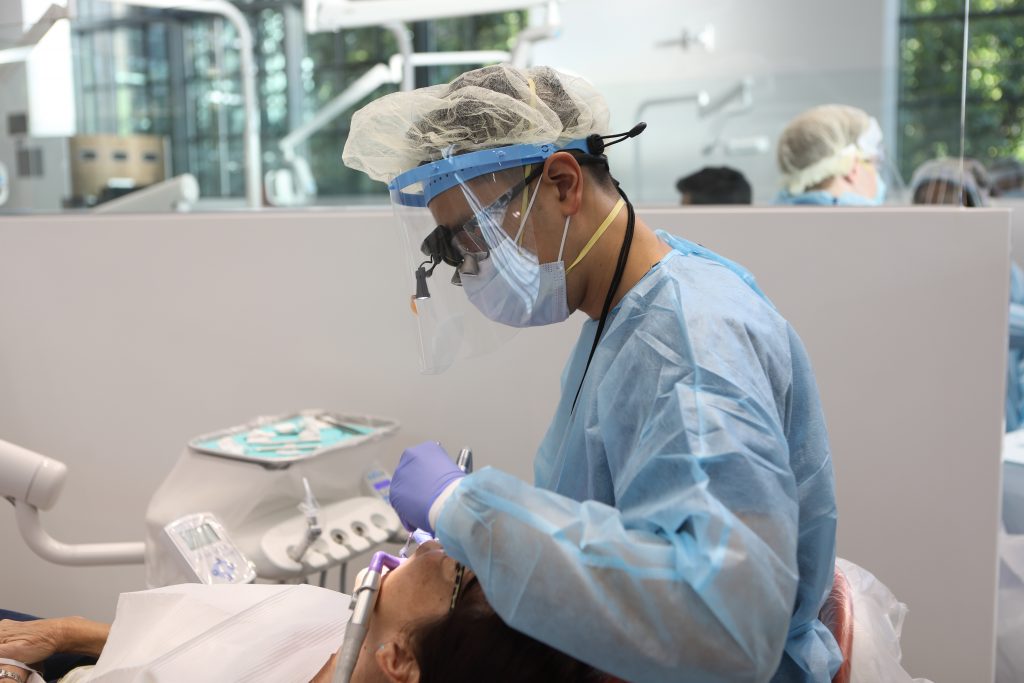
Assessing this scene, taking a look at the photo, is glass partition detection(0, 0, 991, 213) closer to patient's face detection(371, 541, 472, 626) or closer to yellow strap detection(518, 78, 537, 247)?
yellow strap detection(518, 78, 537, 247)

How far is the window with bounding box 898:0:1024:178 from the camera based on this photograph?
210cm

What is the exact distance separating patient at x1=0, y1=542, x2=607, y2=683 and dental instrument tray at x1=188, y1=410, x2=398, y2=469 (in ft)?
1.92

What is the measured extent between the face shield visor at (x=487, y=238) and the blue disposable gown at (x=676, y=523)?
18cm

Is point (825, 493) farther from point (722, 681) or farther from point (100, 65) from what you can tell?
point (100, 65)

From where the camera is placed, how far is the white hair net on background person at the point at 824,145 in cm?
271

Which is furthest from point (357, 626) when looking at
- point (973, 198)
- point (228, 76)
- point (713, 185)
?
point (228, 76)

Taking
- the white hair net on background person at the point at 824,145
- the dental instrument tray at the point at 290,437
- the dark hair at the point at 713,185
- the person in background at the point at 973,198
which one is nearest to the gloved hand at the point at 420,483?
the dental instrument tray at the point at 290,437

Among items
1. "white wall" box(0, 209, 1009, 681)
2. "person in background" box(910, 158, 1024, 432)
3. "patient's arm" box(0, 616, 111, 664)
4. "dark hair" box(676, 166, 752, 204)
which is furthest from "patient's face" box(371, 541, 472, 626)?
"dark hair" box(676, 166, 752, 204)

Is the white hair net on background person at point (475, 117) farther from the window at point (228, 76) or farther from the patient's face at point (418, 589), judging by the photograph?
the window at point (228, 76)

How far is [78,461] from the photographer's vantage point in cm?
228

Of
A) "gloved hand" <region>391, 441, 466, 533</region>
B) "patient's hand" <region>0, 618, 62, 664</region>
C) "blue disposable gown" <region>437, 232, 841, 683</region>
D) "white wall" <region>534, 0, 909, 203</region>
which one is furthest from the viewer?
"white wall" <region>534, 0, 909, 203</region>

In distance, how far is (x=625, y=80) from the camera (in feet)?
12.1

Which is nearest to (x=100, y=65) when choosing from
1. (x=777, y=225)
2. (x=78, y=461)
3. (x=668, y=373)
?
(x=78, y=461)

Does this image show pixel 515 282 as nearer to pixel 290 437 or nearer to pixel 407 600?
pixel 407 600
